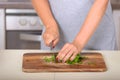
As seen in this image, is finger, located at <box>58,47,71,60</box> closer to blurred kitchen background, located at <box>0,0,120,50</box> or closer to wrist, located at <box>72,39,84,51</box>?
wrist, located at <box>72,39,84,51</box>

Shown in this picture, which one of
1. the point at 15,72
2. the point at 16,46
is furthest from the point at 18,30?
the point at 15,72

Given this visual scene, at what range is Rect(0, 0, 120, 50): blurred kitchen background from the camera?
1717mm

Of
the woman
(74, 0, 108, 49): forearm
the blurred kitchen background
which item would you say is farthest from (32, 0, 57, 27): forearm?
the blurred kitchen background

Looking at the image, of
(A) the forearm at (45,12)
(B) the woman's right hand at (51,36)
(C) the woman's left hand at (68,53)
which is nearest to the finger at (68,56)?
(C) the woman's left hand at (68,53)

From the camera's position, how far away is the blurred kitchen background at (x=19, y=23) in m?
1.72

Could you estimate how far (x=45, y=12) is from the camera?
49.6 inches

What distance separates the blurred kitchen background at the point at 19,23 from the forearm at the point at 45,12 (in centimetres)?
44

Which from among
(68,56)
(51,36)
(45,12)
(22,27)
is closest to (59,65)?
(68,56)

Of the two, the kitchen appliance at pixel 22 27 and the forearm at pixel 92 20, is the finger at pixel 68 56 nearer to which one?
the forearm at pixel 92 20

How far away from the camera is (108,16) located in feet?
4.50

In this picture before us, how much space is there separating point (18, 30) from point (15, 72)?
0.87m

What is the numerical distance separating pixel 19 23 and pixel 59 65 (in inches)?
33.0

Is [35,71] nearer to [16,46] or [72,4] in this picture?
[72,4]

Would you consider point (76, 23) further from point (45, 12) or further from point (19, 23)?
point (19, 23)
